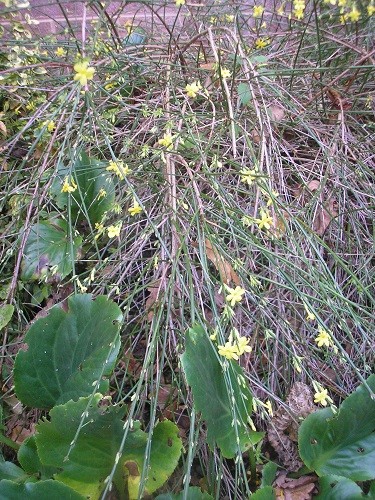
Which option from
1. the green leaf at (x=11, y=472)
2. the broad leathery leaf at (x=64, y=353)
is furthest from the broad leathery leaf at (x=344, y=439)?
the green leaf at (x=11, y=472)

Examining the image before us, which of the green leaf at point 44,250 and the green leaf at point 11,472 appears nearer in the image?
the green leaf at point 11,472

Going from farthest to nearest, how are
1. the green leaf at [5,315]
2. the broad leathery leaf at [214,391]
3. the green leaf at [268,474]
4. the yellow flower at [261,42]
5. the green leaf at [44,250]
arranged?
the yellow flower at [261,42]
the green leaf at [44,250]
the green leaf at [5,315]
the green leaf at [268,474]
the broad leathery leaf at [214,391]

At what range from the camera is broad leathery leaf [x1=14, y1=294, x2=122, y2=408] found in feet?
3.11

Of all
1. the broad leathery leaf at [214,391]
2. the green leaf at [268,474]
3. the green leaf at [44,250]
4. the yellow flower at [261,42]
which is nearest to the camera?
the broad leathery leaf at [214,391]

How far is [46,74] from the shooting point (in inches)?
61.5

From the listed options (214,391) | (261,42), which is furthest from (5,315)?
(261,42)

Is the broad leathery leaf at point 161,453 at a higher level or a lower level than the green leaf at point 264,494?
higher

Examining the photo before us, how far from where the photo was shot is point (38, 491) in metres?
0.80

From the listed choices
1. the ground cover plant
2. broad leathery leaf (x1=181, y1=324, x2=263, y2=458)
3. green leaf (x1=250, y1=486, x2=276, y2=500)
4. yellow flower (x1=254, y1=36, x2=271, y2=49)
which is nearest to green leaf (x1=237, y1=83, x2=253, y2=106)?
the ground cover plant

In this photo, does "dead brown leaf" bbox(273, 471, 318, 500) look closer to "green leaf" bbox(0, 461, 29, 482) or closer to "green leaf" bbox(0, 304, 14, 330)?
"green leaf" bbox(0, 461, 29, 482)

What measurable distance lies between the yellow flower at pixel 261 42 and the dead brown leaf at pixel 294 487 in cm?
112

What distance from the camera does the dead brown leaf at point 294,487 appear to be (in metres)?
0.99

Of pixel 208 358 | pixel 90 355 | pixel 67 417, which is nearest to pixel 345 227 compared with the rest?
pixel 208 358

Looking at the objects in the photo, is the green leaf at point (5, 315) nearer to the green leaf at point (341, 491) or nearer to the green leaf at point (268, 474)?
the green leaf at point (268, 474)
